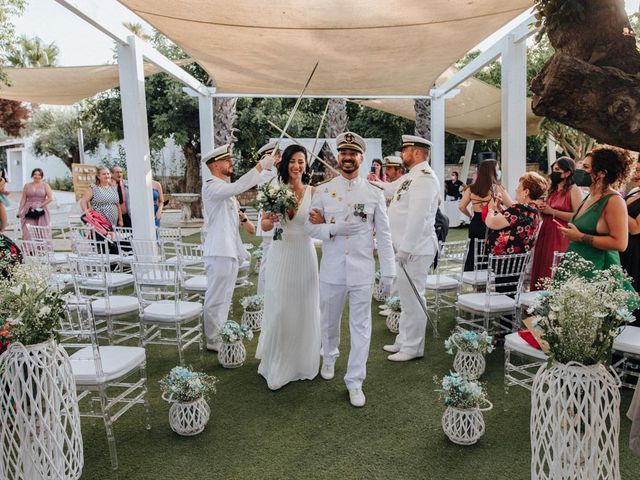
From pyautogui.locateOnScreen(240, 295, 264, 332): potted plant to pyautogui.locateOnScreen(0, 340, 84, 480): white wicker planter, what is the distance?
299 centimetres

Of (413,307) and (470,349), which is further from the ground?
(413,307)

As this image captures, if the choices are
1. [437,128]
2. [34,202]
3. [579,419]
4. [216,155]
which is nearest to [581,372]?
[579,419]

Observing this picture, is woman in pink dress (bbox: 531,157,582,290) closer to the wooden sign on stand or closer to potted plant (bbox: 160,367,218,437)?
potted plant (bbox: 160,367,218,437)

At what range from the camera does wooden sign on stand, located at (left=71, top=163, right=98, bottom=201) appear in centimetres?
1445

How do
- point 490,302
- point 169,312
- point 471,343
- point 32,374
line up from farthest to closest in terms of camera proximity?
point 490,302 → point 169,312 → point 471,343 → point 32,374

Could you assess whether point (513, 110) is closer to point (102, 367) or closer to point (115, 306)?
point (115, 306)

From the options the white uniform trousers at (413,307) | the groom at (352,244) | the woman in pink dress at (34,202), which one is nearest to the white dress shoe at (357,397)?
the groom at (352,244)

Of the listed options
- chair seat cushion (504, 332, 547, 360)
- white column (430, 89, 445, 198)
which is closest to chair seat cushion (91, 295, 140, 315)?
chair seat cushion (504, 332, 547, 360)

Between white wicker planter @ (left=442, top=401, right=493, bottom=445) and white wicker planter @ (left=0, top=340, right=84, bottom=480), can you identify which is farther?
white wicker planter @ (left=442, top=401, right=493, bottom=445)

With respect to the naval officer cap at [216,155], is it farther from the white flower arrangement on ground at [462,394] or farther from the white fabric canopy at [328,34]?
the white flower arrangement on ground at [462,394]

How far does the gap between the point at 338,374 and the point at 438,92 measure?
6536 mm

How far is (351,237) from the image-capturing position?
150 inches

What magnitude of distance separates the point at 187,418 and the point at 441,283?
3.15m

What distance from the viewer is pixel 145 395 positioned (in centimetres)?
344
